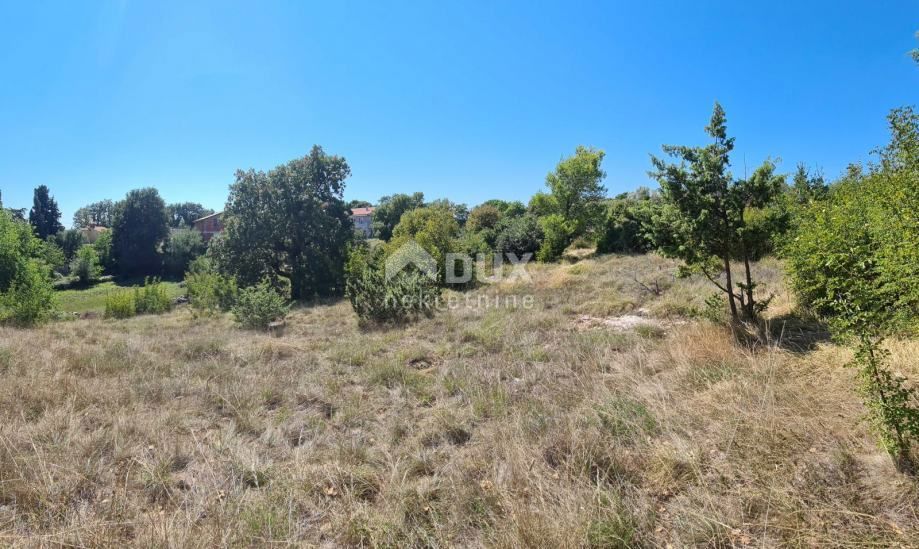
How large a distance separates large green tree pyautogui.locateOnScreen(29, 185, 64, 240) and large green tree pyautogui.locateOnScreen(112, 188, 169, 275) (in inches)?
722

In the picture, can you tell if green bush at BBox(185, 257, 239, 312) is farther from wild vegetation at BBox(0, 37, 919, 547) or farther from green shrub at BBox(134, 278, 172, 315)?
wild vegetation at BBox(0, 37, 919, 547)

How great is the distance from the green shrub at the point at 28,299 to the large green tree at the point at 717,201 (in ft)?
51.1

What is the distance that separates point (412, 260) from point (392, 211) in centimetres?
3496

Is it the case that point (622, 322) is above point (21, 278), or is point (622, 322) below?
below

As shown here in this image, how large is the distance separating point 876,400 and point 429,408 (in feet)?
11.2

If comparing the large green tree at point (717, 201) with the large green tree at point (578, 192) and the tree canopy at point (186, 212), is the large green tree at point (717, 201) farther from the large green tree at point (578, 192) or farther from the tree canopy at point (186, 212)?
the tree canopy at point (186, 212)

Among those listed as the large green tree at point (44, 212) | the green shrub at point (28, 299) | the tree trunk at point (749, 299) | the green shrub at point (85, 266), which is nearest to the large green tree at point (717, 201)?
the tree trunk at point (749, 299)

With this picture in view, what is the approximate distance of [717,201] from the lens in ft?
17.3

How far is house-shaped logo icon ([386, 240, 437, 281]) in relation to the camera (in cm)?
1268

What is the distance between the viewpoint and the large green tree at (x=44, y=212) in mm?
46094

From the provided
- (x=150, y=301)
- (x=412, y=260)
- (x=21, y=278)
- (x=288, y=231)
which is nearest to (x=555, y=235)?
(x=412, y=260)

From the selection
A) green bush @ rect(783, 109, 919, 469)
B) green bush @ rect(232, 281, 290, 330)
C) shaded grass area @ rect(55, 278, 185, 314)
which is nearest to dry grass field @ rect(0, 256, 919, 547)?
green bush @ rect(783, 109, 919, 469)

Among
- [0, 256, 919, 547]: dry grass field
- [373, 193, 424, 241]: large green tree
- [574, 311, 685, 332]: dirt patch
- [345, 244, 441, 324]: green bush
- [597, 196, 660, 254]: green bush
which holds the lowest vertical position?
[0, 256, 919, 547]: dry grass field

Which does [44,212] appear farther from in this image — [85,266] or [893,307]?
[893,307]
